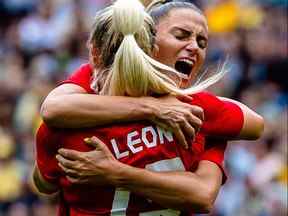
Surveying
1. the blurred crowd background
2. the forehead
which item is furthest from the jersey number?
the blurred crowd background

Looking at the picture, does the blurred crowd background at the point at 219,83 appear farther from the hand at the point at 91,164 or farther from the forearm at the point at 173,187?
the hand at the point at 91,164

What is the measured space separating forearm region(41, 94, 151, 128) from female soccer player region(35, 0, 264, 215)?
3cm

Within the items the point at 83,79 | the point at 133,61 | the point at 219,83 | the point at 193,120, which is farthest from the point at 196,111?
the point at 219,83

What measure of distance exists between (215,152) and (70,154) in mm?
554

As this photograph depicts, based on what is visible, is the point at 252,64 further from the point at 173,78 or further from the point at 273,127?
the point at 173,78

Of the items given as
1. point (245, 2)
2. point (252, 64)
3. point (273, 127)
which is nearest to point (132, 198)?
point (273, 127)

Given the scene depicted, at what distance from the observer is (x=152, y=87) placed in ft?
12.5

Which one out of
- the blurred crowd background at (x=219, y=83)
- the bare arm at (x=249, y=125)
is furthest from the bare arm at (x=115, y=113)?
the blurred crowd background at (x=219, y=83)

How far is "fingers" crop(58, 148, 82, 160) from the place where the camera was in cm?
385

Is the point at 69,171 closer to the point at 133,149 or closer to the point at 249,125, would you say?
the point at 133,149

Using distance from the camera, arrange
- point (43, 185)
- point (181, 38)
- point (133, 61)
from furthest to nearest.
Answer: point (43, 185), point (181, 38), point (133, 61)

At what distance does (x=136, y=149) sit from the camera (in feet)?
12.5

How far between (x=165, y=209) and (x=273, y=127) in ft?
17.6

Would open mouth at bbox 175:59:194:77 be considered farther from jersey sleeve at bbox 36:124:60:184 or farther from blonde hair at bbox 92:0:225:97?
jersey sleeve at bbox 36:124:60:184
